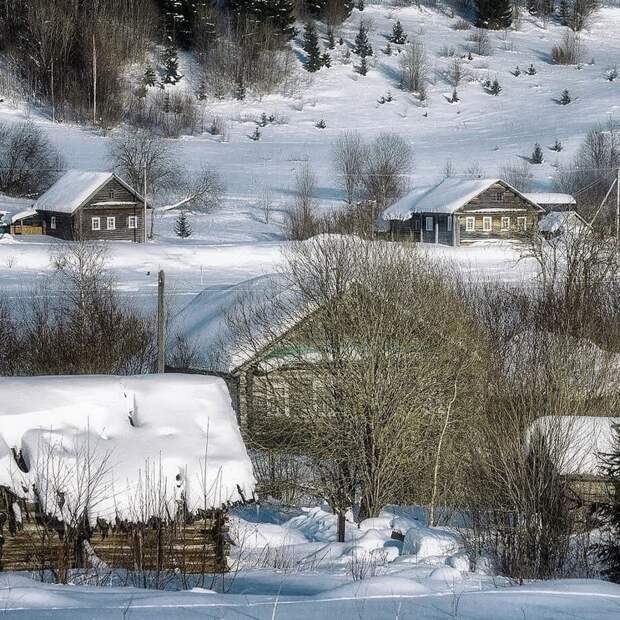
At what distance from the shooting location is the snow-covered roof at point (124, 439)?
10.4 m

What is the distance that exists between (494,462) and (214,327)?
9617mm

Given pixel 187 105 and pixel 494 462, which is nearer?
pixel 494 462

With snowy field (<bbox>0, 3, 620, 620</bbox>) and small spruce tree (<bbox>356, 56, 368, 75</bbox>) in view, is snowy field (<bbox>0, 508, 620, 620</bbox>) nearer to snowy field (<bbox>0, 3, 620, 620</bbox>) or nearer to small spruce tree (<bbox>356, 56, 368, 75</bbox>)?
snowy field (<bbox>0, 3, 620, 620</bbox>)

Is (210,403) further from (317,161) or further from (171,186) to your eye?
(317,161)

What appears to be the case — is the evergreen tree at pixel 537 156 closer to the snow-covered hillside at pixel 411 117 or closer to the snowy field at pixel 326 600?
the snow-covered hillside at pixel 411 117

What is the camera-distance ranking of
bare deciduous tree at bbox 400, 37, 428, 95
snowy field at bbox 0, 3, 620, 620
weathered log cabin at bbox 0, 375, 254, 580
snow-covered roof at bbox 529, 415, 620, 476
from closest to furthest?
snowy field at bbox 0, 3, 620, 620 → weathered log cabin at bbox 0, 375, 254, 580 → snow-covered roof at bbox 529, 415, 620, 476 → bare deciduous tree at bbox 400, 37, 428, 95

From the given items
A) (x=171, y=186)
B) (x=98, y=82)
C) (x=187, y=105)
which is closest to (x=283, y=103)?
(x=187, y=105)

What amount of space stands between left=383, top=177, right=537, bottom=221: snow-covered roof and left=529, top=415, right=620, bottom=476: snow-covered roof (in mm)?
36185

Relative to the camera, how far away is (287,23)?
304ft

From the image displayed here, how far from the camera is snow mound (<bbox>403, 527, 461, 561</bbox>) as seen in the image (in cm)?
1368

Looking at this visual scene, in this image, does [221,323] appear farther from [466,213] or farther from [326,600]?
[466,213]

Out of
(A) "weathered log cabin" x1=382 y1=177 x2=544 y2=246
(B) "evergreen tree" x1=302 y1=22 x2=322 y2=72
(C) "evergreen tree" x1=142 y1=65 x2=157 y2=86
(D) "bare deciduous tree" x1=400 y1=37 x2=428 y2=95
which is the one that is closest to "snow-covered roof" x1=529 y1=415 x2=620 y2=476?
(A) "weathered log cabin" x1=382 y1=177 x2=544 y2=246

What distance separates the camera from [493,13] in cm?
10094

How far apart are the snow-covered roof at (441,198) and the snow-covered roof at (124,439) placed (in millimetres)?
42298
